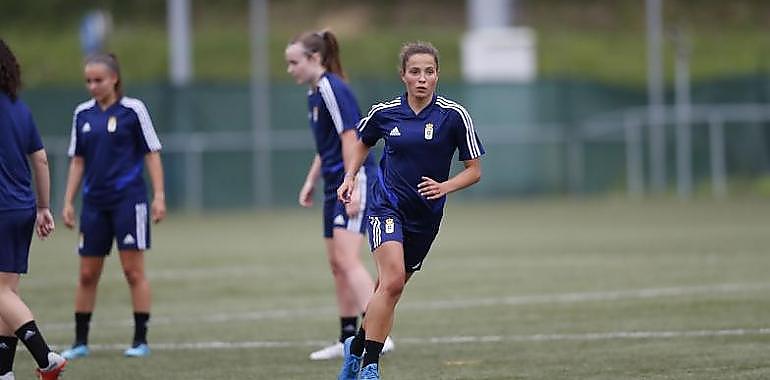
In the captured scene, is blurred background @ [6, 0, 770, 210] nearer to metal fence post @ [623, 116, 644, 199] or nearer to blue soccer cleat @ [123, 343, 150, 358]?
metal fence post @ [623, 116, 644, 199]

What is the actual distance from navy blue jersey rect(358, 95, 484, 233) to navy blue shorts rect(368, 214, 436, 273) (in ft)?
0.15

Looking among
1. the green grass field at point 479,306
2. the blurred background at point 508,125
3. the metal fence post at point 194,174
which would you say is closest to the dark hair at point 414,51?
the green grass field at point 479,306

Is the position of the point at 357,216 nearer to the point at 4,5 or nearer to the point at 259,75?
the point at 259,75

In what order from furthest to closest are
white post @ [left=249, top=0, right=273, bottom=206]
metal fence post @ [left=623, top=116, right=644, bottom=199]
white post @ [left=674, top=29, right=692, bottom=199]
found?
metal fence post @ [left=623, top=116, right=644, bottom=199] → white post @ [left=674, top=29, right=692, bottom=199] → white post @ [left=249, top=0, right=273, bottom=206]

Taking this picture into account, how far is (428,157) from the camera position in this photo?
904 centimetres

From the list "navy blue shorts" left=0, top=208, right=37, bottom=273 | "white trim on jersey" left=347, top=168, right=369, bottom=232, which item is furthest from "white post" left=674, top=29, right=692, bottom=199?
"navy blue shorts" left=0, top=208, right=37, bottom=273

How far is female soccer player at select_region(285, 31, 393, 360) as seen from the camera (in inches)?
430

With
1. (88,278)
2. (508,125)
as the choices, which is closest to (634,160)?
(508,125)

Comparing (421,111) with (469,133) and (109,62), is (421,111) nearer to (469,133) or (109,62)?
(469,133)

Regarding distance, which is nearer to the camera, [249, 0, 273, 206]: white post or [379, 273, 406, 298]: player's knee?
[379, 273, 406, 298]: player's knee

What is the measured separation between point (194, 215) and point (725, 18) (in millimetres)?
28137

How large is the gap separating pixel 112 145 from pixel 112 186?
0.92ft

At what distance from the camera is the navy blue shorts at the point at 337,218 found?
36.0ft

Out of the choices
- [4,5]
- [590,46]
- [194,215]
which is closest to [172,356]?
[194,215]
